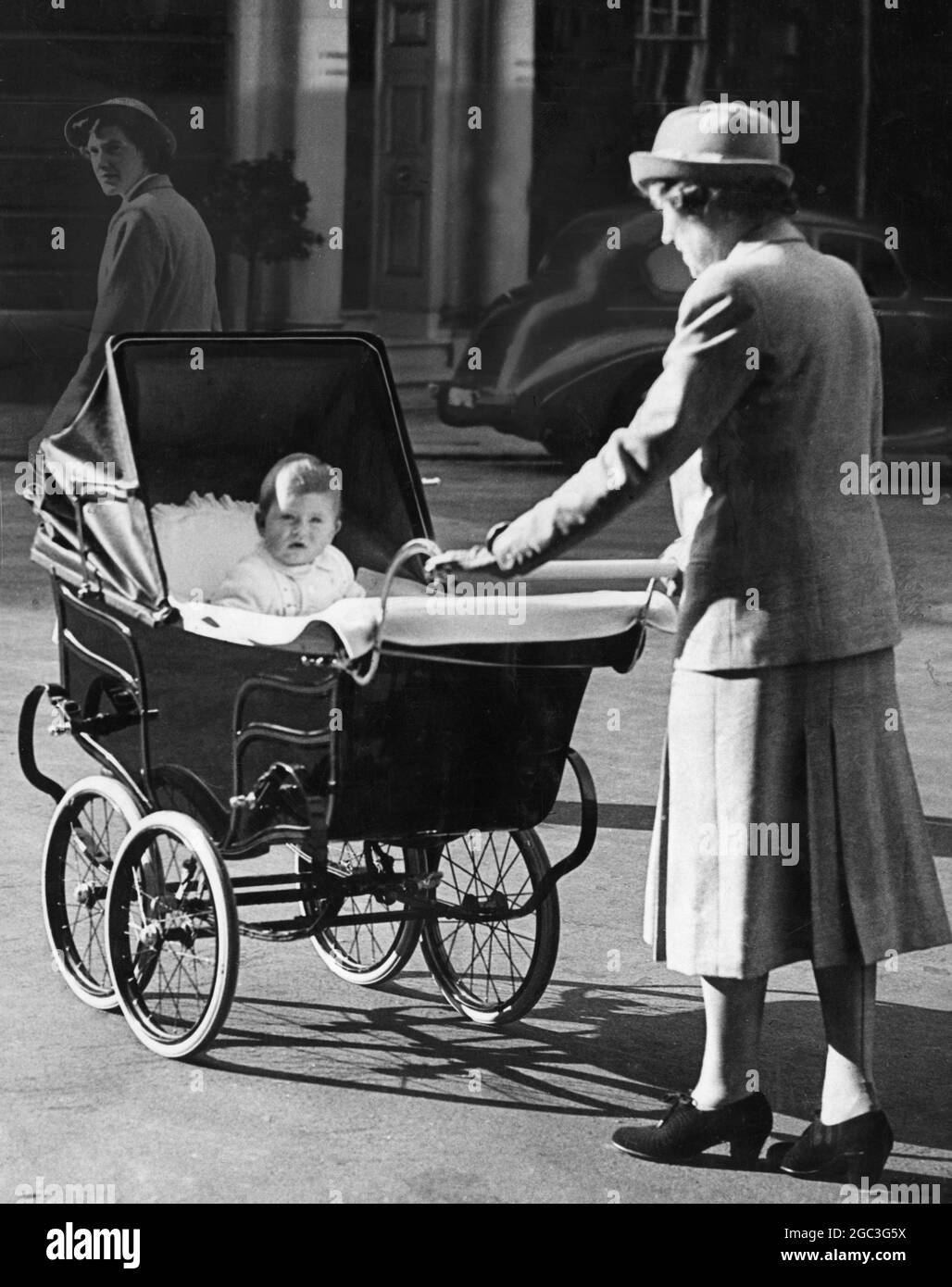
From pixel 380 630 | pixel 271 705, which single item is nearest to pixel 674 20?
pixel 271 705

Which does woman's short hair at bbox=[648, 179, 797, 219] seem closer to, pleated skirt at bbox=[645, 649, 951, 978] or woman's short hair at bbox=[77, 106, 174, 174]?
pleated skirt at bbox=[645, 649, 951, 978]

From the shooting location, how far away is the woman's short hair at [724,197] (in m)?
3.77

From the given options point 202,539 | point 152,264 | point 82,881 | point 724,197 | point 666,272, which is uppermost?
point 724,197

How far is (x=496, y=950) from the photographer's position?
17.2ft

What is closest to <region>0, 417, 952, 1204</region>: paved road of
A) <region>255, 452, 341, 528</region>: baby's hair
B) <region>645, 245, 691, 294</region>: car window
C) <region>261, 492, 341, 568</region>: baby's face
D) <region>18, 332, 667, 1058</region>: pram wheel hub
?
<region>18, 332, 667, 1058</region>: pram wheel hub

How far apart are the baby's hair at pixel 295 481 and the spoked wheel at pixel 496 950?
2.77 ft

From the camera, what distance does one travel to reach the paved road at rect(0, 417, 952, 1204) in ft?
12.8

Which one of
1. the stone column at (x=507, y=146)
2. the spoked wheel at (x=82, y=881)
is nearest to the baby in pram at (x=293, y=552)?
the spoked wheel at (x=82, y=881)

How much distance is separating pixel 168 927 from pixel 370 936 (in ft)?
2.99

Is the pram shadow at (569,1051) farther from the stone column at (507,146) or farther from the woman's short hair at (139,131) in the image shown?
the stone column at (507,146)

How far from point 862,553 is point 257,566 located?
1.57 m

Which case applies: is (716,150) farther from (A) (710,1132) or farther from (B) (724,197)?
(A) (710,1132)
